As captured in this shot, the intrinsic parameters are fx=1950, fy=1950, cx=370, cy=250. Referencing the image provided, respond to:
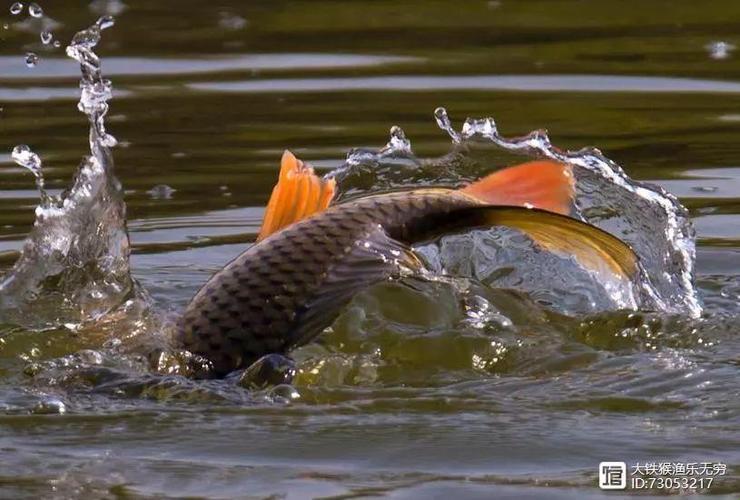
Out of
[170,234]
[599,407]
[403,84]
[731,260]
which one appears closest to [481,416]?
[599,407]

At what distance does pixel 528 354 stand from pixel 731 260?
1.29m

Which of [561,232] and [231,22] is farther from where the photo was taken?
A: [231,22]

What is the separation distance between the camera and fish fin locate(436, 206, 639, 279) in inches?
160

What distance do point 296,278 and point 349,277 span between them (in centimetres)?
13

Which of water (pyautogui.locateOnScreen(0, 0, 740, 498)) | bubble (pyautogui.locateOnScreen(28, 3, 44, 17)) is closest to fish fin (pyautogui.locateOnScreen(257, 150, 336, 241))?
water (pyautogui.locateOnScreen(0, 0, 740, 498))

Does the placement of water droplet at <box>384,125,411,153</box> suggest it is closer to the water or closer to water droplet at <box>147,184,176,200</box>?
the water

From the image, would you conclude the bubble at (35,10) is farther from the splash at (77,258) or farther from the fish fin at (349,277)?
the fish fin at (349,277)

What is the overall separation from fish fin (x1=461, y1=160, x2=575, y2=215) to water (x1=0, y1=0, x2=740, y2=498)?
0.38m

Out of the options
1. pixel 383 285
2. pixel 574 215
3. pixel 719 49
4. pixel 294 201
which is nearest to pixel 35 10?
pixel 719 49

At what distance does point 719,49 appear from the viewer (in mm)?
8789

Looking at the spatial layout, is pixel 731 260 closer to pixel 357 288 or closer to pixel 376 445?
pixel 357 288

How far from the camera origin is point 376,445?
3676 millimetres

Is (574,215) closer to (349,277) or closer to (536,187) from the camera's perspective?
(536,187)

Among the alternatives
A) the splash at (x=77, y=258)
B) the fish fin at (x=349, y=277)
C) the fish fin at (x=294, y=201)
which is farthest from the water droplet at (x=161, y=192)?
the fish fin at (x=349, y=277)
